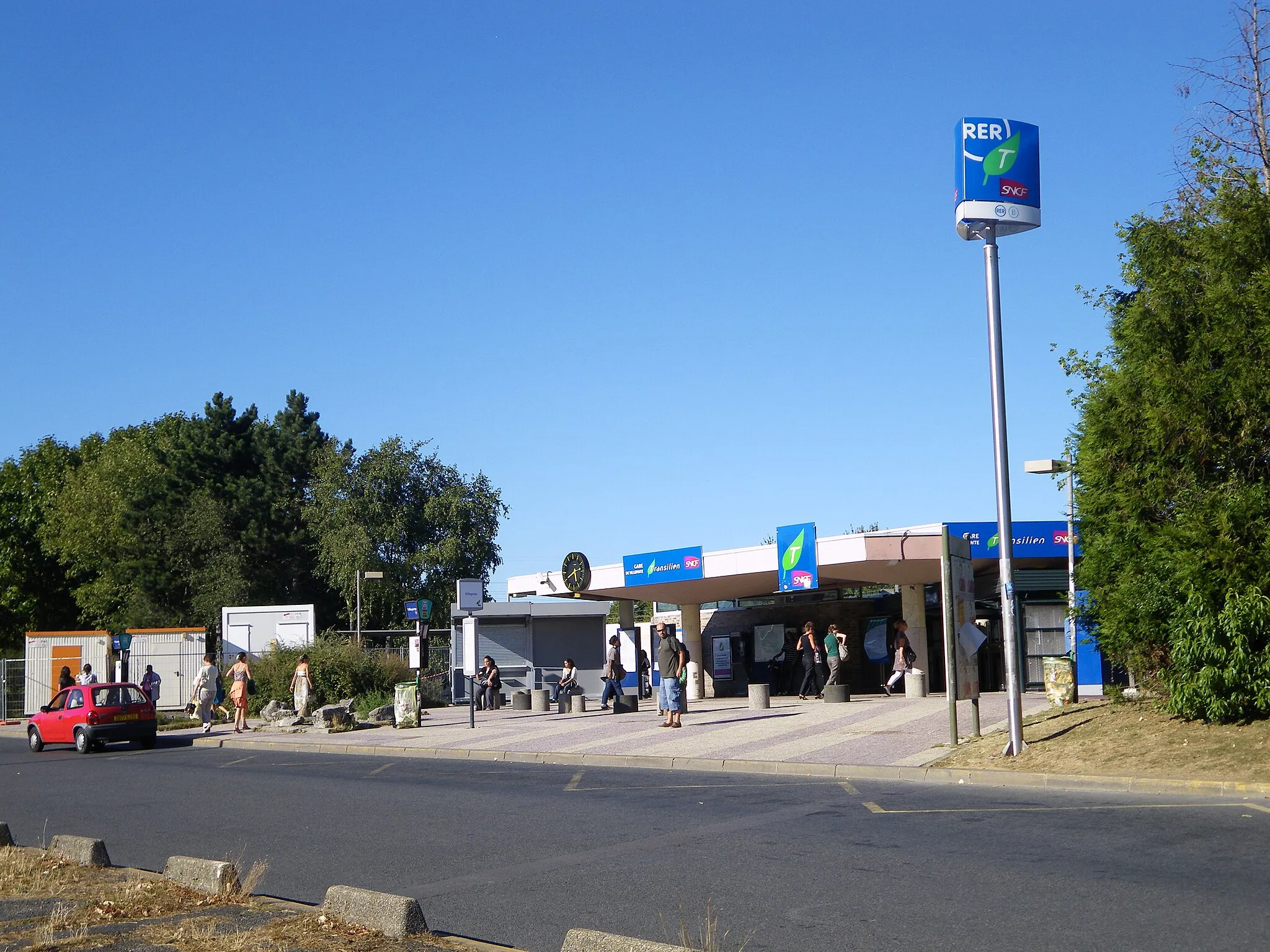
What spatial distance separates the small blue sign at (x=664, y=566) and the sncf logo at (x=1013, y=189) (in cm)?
1677

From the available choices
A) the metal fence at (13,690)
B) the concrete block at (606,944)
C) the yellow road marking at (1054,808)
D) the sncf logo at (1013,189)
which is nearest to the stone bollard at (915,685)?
the sncf logo at (1013,189)

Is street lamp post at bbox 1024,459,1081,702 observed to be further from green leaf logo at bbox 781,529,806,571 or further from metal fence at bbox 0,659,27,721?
metal fence at bbox 0,659,27,721

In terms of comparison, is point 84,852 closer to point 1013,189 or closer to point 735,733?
point 1013,189

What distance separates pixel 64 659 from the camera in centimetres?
3719

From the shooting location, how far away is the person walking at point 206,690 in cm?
2773

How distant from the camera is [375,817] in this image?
12070 millimetres

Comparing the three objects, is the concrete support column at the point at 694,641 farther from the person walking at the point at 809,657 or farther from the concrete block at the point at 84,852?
the concrete block at the point at 84,852

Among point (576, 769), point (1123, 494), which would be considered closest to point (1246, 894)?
point (1123, 494)

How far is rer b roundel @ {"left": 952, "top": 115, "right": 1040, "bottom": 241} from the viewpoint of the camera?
15.3 metres

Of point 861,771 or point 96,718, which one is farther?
point 96,718

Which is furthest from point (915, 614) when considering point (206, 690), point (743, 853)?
point (743, 853)

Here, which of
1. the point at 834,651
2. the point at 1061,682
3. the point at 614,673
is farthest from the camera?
the point at 834,651

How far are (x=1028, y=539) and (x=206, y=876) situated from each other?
2407 centimetres

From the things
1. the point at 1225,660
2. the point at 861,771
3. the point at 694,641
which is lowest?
the point at 861,771
